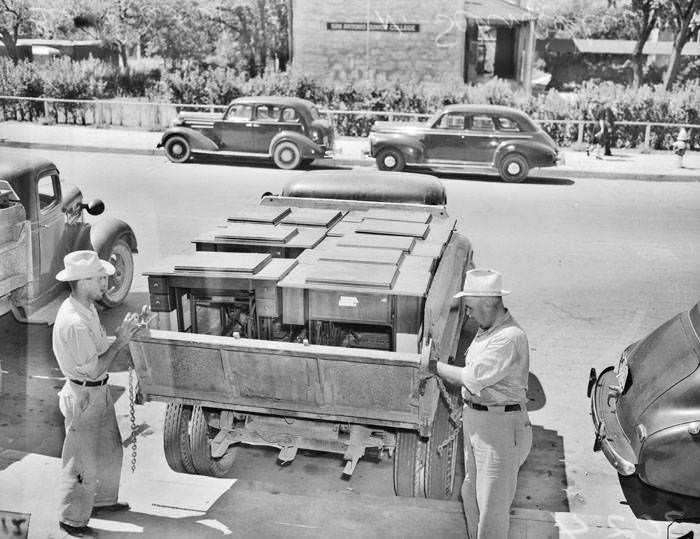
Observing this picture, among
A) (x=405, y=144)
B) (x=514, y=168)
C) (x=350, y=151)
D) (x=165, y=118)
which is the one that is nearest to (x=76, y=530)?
(x=405, y=144)

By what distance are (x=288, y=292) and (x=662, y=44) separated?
57057 mm

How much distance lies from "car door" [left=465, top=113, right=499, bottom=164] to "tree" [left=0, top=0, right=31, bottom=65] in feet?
43.8

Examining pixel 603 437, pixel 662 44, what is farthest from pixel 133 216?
pixel 662 44

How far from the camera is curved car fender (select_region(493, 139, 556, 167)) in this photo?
56.4 feet

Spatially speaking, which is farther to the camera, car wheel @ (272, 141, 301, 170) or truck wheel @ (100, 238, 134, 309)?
car wheel @ (272, 141, 301, 170)

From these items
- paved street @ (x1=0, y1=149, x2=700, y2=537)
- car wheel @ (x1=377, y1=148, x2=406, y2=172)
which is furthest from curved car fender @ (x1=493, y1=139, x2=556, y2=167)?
car wheel @ (x1=377, y1=148, x2=406, y2=172)

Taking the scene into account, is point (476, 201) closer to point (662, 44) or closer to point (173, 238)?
point (173, 238)

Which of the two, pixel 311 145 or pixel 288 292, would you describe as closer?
pixel 288 292

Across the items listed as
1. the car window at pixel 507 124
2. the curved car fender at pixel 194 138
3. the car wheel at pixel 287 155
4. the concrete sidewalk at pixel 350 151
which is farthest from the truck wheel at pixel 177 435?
the curved car fender at pixel 194 138

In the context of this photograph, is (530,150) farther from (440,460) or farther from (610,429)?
(440,460)

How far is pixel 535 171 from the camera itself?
19.4 metres

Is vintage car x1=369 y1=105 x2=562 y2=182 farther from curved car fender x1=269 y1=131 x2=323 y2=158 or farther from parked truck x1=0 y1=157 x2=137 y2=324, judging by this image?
parked truck x1=0 y1=157 x2=137 y2=324

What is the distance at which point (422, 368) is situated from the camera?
4355 mm

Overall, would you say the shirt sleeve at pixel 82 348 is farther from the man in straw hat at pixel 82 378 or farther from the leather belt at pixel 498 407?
the leather belt at pixel 498 407
